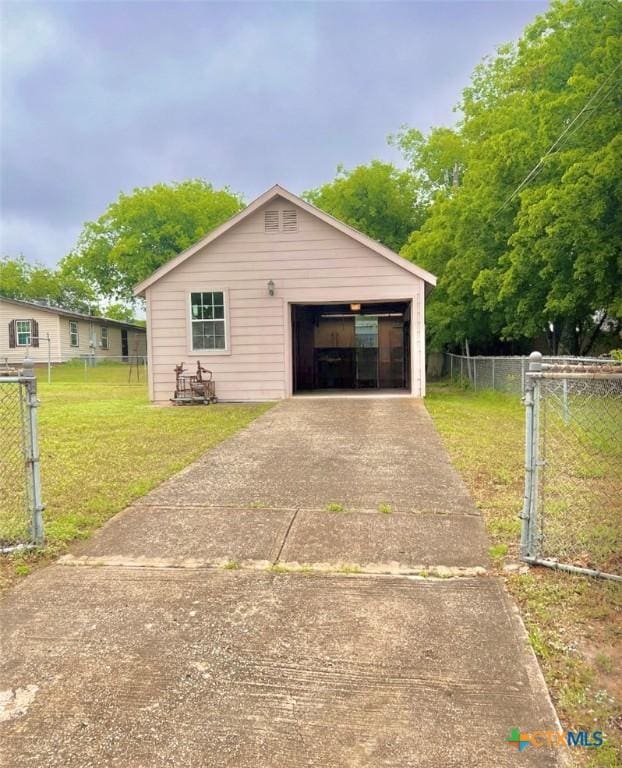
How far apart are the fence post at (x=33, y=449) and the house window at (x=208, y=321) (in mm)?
9431

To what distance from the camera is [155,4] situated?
865 centimetres

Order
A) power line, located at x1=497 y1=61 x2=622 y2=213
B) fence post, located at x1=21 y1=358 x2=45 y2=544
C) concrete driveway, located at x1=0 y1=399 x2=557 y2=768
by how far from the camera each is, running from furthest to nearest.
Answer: power line, located at x1=497 y1=61 x2=622 y2=213
fence post, located at x1=21 y1=358 x2=45 y2=544
concrete driveway, located at x1=0 y1=399 x2=557 y2=768

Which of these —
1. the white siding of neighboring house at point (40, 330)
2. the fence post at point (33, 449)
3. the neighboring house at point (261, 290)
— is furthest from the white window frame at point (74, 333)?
the fence post at point (33, 449)

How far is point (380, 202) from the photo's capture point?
30359 mm

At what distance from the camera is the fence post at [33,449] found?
11.5 ft

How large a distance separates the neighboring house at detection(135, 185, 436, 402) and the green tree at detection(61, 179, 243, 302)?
28.9 m

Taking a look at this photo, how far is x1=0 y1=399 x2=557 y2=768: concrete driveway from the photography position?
1.88 m

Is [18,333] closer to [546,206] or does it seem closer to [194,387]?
[194,387]

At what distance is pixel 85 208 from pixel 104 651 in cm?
4925

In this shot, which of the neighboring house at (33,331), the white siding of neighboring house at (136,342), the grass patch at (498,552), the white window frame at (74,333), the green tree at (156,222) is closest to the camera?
the grass patch at (498,552)

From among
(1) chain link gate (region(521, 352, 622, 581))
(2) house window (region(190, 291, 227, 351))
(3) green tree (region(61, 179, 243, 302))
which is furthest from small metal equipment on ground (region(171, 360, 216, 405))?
(3) green tree (region(61, 179, 243, 302))

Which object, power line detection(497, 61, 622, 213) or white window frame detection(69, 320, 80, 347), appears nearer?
power line detection(497, 61, 622, 213)

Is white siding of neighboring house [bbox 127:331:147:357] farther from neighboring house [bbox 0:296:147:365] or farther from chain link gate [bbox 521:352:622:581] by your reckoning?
chain link gate [bbox 521:352:622:581]

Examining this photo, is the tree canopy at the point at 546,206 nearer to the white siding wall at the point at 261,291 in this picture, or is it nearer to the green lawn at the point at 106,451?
the white siding wall at the point at 261,291
